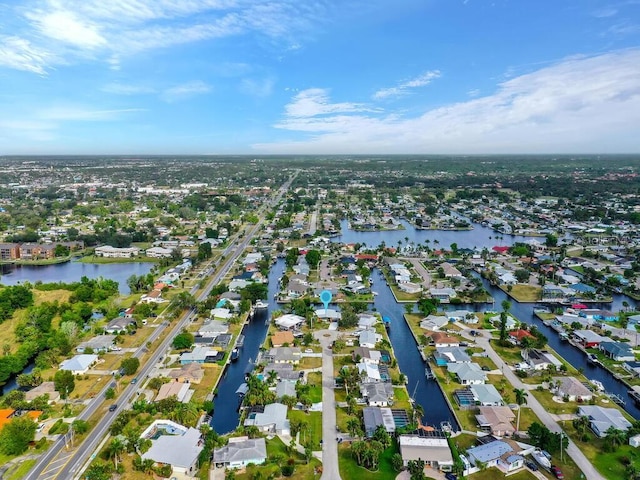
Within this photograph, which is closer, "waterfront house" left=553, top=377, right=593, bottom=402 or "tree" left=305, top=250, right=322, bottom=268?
"waterfront house" left=553, top=377, right=593, bottom=402

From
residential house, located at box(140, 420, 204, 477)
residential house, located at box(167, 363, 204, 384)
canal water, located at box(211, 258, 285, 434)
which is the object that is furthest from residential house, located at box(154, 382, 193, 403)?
residential house, located at box(140, 420, 204, 477)

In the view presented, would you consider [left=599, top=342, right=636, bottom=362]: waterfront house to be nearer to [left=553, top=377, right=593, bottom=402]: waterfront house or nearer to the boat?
[left=553, top=377, right=593, bottom=402]: waterfront house

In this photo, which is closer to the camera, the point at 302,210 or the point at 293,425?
the point at 293,425

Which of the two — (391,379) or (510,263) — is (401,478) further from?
(510,263)

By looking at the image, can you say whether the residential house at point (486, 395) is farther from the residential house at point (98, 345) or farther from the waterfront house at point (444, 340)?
the residential house at point (98, 345)

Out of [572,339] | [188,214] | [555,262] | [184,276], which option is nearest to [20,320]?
[184,276]

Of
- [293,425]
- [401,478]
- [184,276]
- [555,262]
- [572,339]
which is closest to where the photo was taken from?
[401,478]

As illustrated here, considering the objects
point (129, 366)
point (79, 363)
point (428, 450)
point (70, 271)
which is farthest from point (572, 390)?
point (70, 271)

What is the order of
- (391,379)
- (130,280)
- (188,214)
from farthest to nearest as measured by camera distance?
(188,214)
(130,280)
(391,379)
